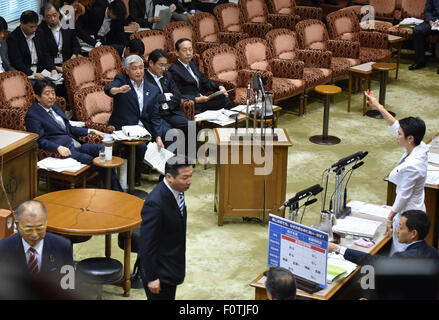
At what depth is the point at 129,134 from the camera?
22.7ft

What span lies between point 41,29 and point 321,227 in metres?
5.03

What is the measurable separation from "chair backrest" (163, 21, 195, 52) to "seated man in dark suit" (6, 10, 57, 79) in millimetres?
1746

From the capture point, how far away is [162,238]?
4461mm

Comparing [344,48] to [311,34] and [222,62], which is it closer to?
[311,34]

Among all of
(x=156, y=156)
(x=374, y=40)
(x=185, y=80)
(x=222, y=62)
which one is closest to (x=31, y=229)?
(x=156, y=156)

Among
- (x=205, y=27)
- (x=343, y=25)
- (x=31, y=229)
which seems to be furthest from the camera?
(x=343, y=25)

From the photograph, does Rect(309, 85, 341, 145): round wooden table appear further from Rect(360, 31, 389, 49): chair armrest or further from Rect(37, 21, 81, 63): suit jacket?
Rect(37, 21, 81, 63): suit jacket

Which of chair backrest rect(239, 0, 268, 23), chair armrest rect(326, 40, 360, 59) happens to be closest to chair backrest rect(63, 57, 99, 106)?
chair backrest rect(239, 0, 268, 23)

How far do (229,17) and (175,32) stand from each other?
5.25 feet

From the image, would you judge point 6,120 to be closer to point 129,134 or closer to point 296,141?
point 129,134

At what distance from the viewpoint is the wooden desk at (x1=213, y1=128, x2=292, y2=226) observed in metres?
6.59

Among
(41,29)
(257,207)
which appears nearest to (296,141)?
(257,207)

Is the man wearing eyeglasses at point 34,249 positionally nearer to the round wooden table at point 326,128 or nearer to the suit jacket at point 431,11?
the round wooden table at point 326,128

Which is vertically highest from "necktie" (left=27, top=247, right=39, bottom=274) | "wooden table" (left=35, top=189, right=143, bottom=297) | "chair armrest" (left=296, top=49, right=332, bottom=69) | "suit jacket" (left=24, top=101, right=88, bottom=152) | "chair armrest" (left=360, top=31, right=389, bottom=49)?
"chair armrest" (left=360, top=31, right=389, bottom=49)
